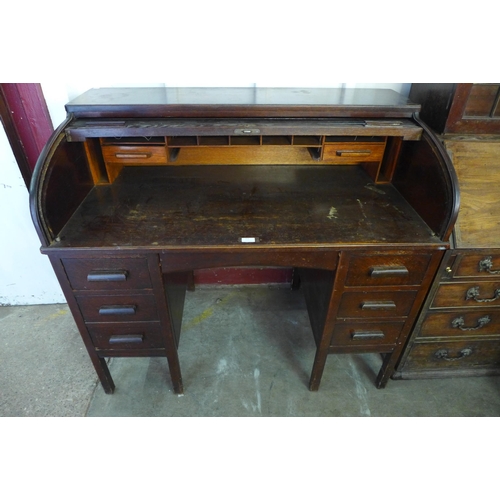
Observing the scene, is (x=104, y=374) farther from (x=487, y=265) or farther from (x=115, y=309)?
(x=487, y=265)

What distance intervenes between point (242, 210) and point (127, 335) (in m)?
0.73

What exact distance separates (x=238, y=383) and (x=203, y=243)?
3.11ft

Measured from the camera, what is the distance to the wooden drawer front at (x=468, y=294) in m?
1.38

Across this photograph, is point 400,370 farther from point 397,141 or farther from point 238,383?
A: point 397,141

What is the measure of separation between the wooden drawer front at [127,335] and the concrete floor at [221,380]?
40 centimetres

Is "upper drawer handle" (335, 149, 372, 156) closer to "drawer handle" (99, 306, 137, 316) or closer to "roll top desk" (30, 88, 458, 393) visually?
"roll top desk" (30, 88, 458, 393)

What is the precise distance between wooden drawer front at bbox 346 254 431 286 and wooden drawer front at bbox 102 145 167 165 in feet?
2.88

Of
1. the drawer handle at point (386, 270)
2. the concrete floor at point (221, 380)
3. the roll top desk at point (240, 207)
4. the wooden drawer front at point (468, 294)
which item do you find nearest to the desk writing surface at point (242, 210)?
the roll top desk at point (240, 207)

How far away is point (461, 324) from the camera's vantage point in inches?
59.3

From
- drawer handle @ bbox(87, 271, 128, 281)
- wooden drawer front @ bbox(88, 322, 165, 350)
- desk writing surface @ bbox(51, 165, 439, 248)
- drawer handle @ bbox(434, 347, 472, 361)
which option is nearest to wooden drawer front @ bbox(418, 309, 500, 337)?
drawer handle @ bbox(434, 347, 472, 361)


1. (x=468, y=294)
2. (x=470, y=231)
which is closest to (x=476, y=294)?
(x=468, y=294)

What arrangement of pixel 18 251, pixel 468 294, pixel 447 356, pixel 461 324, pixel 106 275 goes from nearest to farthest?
pixel 106 275
pixel 468 294
pixel 461 324
pixel 447 356
pixel 18 251

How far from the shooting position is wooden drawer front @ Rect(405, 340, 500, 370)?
1.60m

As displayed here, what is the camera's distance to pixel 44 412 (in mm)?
1592
